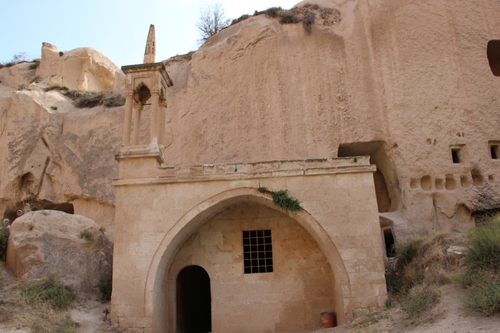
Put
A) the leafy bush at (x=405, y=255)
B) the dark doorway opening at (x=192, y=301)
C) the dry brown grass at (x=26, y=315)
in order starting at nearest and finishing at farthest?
the dry brown grass at (x=26, y=315)
the leafy bush at (x=405, y=255)
the dark doorway opening at (x=192, y=301)

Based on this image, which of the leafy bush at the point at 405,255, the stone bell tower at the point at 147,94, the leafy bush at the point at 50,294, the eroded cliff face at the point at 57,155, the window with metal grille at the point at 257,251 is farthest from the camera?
the eroded cliff face at the point at 57,155

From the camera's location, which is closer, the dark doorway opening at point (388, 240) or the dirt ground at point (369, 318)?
the dirt ground at point (369, 318)

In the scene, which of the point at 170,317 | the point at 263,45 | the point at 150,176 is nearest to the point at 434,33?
the point at 263,45

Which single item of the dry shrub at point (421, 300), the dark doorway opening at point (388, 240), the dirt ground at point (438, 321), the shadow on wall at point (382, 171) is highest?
the shadow on wall at point (382, 171)

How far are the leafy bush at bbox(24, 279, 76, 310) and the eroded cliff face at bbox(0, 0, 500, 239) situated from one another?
23.4 feet

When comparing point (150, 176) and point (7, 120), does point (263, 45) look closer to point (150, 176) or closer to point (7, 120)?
point (150, 176)

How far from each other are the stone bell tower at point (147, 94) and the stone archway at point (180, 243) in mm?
2025

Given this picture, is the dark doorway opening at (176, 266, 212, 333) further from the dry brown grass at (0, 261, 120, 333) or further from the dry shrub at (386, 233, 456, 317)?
the dry shrub at (386, 233, 456, 317)

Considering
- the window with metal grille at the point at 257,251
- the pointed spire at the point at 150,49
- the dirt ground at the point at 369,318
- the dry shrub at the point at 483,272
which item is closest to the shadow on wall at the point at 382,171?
the window with metal grille at the point at 257,251

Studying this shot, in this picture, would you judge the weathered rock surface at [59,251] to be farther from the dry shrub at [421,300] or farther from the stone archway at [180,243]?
the dry shrub at [421,300]

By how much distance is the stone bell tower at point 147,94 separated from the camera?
1241cm

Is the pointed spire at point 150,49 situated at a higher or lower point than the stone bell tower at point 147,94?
higher

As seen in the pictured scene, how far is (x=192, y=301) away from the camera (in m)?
14.9

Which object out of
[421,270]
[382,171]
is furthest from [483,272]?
[382,171]
